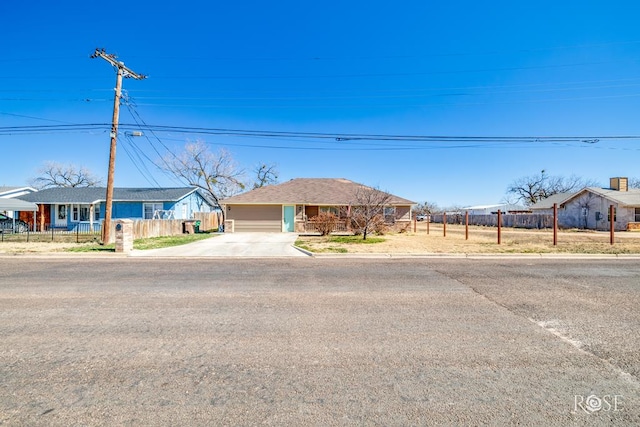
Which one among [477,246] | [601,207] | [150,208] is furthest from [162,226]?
[601,207]

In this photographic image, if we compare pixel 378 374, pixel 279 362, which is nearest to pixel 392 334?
pixel 378 374

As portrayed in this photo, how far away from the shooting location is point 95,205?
30.4 m

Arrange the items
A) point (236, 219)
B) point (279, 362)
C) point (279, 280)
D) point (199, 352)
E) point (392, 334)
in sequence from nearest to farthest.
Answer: point (279, 362)
point (199, 352)
point (392, 334)
point (279, 280)
point (236, 219)

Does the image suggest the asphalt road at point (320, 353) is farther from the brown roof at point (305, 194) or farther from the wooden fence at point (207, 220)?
the wooden fence at point (207, 220)

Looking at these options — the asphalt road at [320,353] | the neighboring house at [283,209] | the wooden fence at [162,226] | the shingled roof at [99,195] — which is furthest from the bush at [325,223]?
the shingled roof at [99,195]

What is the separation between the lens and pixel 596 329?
181 inches

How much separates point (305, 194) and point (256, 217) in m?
4.77

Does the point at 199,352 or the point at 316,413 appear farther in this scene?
the point at 199,352

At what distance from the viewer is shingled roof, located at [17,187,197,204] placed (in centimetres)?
2994

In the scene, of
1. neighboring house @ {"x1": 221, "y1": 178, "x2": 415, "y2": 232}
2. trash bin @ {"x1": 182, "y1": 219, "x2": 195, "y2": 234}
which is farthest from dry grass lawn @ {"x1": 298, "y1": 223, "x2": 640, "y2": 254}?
trash bin @ {"x1": 182, "y1": 219, "x2": 195, "y2": 234}

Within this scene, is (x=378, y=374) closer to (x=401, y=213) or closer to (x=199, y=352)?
(x=199, y=352)

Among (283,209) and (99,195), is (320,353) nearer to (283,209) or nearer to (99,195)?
(283,209)

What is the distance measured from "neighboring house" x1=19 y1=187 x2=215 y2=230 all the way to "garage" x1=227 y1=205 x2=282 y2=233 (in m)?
6.95

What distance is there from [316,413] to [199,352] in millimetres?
1808
